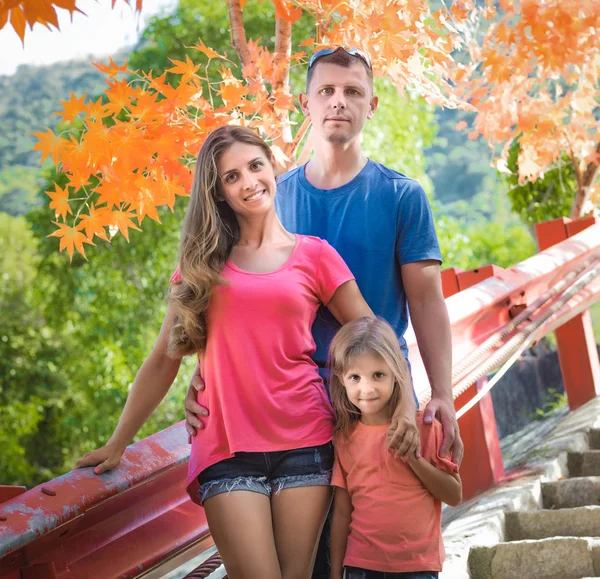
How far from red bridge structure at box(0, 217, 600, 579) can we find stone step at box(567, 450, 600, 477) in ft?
1.35

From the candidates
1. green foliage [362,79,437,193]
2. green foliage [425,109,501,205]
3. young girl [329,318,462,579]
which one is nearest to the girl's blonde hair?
young girl [329,318,462,579]

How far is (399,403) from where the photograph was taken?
222cm

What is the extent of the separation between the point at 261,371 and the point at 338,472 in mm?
320

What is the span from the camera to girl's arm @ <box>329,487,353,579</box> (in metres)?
2.25

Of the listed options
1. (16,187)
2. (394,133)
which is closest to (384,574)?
(394,133)

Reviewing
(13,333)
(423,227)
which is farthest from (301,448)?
(13,333)

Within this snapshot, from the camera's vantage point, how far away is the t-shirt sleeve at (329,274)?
2.26 meters

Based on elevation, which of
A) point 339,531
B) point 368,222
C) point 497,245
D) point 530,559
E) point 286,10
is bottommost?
point 530,559

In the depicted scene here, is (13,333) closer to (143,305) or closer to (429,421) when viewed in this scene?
(143,305)

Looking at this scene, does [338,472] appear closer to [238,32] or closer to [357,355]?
[357,355]

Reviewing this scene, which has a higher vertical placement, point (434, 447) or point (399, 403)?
point (399, 403)

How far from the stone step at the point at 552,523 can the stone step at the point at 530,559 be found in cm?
31

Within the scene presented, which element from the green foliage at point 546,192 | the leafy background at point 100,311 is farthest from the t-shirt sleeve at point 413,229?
the leafy background at point 100,311

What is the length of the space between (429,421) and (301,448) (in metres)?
0.35
